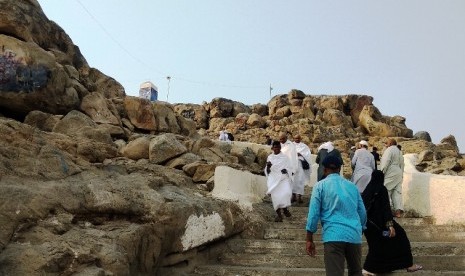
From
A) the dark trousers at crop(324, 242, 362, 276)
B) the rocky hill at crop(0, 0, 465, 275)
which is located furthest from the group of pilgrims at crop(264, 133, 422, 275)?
the rocky hill at crop(0, 0, 465, 275)

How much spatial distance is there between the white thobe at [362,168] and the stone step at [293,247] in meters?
1.74

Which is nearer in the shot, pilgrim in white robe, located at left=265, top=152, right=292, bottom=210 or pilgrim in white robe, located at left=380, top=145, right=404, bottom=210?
pilgrim in white robe, located at left=265, top=152, right=292, bottom=210

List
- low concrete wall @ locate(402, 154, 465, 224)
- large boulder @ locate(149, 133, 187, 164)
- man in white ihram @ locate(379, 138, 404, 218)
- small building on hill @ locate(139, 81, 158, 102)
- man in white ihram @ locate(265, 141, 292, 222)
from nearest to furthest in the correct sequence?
low concrete wall @ locate(402, 154, 465, 224)
man in white ihram @ locate(265, 141, 292, 222)
man in white ihram @ locate(379, 138, 404, 218)
large boulder @ locate(149, 133, 187, 164)
small building on hill @ locate(139, 81, 158, 102)

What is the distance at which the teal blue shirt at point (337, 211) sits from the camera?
14.0 ft

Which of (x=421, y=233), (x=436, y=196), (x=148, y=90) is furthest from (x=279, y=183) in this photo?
(x=148, y=90)

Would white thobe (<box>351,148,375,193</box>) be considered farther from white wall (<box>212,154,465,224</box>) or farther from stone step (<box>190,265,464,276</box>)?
stone step (<box>190,265,464,276</box>)

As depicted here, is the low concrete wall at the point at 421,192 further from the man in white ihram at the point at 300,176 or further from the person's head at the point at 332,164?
the person's head at the point at 332,164

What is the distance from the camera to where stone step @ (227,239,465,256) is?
20.1 feet

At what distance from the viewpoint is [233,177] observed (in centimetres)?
807

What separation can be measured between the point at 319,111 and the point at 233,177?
1641cm

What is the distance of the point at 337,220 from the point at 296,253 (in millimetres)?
2214

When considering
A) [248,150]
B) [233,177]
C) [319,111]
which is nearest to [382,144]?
[319,111]

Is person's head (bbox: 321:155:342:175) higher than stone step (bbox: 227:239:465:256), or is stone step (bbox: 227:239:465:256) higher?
person's head (bbox: 321:155:342:175)

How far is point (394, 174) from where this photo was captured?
8172 mm
